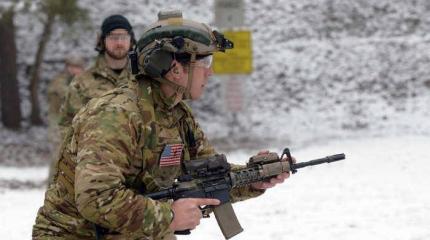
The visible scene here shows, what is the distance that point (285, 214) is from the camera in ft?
26.6

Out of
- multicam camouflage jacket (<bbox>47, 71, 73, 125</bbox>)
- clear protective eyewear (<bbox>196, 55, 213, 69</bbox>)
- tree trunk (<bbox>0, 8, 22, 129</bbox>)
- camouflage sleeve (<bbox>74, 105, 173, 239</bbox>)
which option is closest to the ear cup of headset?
clear protective eyewear (<bbox>196, 55, 213, 69</bbox>)

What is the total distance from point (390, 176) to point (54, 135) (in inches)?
177

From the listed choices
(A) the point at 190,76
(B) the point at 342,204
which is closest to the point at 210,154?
(A) the point at 190,76

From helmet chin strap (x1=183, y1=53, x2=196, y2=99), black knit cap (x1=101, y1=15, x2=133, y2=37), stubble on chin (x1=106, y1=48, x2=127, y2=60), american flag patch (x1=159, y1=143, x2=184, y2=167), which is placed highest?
black knit cap (x1=101, y1=15, x2=133, y2=37)

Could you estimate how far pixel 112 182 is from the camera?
2840 millimetres

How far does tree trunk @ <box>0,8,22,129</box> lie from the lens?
16188 millimetres

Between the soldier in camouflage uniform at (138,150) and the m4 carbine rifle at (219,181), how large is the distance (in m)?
0.08

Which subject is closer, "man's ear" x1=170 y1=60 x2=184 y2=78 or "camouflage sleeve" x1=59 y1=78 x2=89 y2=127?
"man's ear" x1=170 y1=60 x2=184 y2=78

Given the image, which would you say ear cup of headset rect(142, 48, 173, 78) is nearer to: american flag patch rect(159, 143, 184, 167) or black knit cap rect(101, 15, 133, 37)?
american flag patch rect(159, 143, 184, 167)

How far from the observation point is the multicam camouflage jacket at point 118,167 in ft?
9.32

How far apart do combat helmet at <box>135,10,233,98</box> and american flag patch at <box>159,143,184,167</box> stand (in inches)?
8.7

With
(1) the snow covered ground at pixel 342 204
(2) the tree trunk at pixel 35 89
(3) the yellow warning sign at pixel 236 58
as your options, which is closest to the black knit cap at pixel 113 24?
(1) the snow covered ground at pixel 342 204

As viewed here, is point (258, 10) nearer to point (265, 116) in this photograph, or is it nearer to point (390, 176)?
point (265, 116)

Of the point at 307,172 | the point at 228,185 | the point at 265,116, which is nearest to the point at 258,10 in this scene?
the point at 265,116
